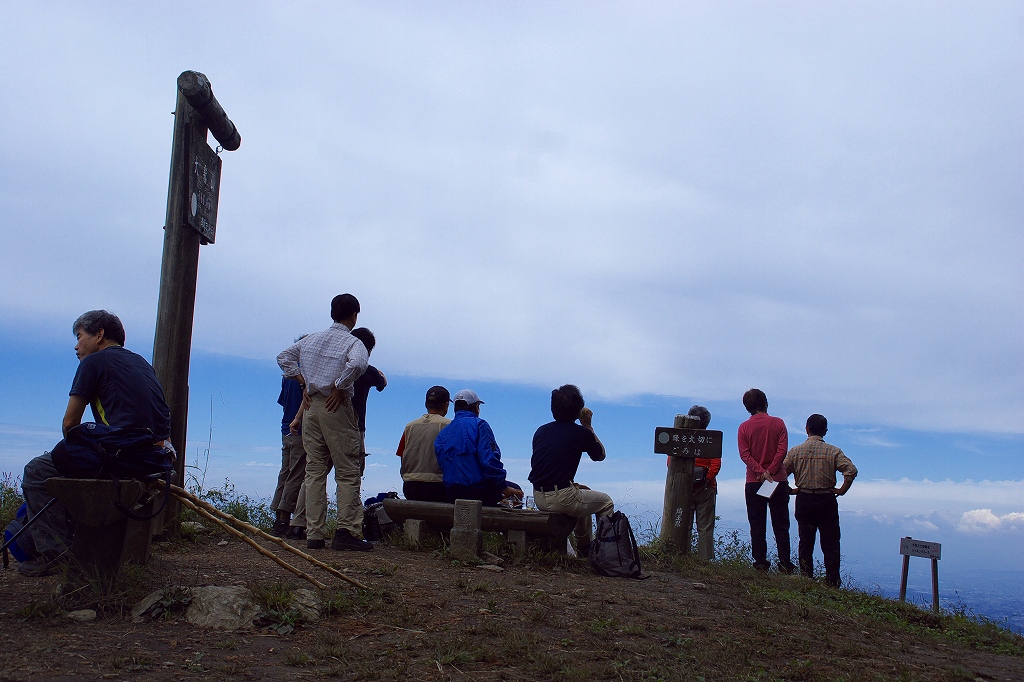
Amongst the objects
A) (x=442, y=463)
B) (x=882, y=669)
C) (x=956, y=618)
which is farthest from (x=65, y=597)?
(x=956, y=618)

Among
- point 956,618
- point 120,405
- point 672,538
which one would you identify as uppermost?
point 120,405

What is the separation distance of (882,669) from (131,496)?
4637mm

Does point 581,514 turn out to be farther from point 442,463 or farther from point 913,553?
point 913,553

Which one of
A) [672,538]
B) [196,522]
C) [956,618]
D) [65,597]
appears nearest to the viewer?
[65,597]

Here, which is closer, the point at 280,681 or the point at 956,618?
the point at 280,681

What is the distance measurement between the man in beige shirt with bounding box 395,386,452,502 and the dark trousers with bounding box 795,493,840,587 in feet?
13.6

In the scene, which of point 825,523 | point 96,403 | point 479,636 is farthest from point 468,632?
point 825,523

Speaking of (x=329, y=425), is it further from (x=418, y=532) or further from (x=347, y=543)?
(x=418, y=532)

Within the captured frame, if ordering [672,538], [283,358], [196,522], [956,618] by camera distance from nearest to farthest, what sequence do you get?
[283,358] < [196,522] < [956,618] < [672,538]

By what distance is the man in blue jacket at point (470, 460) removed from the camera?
718cm

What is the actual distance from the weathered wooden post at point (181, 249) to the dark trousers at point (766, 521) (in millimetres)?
6089

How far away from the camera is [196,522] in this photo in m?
7.14

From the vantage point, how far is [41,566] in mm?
5234

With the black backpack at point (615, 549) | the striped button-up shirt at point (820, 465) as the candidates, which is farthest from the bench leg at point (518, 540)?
the striped button-up shirt at point (820, 465)
